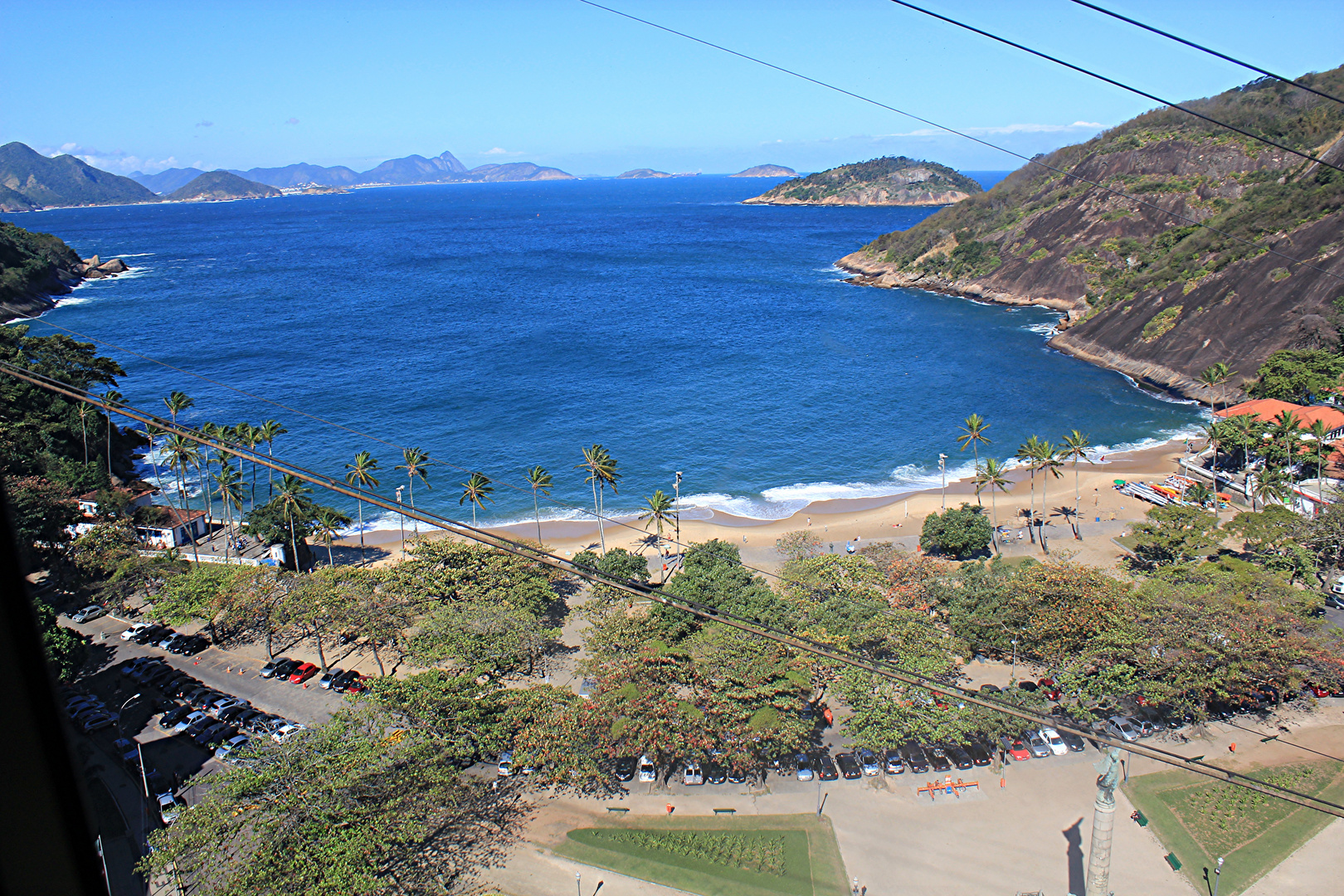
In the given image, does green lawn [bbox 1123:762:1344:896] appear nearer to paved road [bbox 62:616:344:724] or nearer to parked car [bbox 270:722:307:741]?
parked car [bbox 270:722:307:741]

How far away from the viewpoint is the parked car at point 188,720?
73.2 ft

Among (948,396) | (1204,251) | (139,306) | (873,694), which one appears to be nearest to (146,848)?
(873,694)

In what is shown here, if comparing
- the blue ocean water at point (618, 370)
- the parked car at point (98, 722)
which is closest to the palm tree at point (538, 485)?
the blue ocean water at point (618, 370)

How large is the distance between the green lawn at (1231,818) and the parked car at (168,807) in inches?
909

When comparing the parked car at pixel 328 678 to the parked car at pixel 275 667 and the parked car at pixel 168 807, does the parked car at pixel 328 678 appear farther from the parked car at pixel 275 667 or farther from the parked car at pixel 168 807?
the parked car at pixel 168 807

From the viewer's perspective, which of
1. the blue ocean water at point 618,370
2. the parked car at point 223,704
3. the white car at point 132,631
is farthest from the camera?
the blue ocean water at point 618,370

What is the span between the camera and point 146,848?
1800 centimetres

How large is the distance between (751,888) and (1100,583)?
567 inches

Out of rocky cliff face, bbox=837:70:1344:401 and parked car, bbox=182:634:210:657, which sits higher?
rocky cliff face, bbox=837:70:1344:401

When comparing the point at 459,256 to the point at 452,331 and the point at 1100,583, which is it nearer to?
the point at 452,331

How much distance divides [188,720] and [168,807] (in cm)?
410

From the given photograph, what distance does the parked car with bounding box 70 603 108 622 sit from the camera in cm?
2884

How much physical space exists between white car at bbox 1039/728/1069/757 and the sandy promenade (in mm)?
12650

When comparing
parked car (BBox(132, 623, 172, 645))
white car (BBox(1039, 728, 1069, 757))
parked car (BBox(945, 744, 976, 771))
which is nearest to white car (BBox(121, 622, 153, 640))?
parked car (BBox(132, 623, 172, 645))
